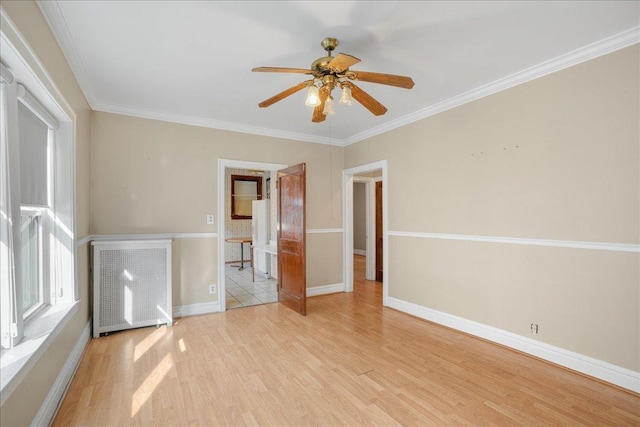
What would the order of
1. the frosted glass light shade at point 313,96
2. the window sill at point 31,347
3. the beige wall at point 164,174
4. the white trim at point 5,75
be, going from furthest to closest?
the beige wall at point 164,174 → the frosted glass light shade at point 313,96 → the white trim at point 5,75 → the window sill at point 31,347

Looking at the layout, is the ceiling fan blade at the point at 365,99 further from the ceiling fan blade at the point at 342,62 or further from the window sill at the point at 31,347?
the window sill at the point at 31,347

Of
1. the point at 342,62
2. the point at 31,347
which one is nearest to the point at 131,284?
the point at 31,347

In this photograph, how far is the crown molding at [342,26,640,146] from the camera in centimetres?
220

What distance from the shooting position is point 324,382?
233cm

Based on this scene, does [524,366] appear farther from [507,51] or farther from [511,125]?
[507,51]

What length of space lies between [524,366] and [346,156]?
3.67m

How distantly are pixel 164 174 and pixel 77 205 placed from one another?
3.84ft

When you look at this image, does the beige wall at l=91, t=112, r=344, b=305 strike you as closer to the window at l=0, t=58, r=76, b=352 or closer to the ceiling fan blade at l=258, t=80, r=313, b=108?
the window at l=0, t=58, r=76, b=352

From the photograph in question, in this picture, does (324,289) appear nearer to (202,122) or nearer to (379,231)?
(379,231)

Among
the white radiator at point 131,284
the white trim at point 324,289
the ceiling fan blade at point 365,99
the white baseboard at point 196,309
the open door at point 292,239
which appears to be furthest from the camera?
the white trim at point 324,289

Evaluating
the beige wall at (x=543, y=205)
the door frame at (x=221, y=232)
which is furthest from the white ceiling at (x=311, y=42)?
the door frame at (x=221, y=232)

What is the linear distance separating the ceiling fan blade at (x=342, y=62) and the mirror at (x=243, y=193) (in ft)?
19.3

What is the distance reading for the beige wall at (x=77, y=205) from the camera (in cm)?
149

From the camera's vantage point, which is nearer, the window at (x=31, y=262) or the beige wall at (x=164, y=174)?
the window at (x=31, y=262)
